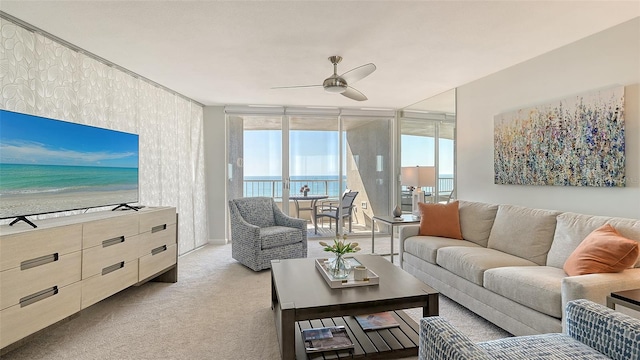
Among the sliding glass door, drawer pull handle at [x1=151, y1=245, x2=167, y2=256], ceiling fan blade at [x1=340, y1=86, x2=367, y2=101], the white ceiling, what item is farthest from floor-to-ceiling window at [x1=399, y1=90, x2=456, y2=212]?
drawer pull handle at [x1=151, y1=245, x2=167, y2=256]

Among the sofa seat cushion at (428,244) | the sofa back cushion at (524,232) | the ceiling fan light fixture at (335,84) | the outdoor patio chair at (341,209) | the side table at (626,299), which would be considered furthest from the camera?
the outdoor patio chair at (341,209)

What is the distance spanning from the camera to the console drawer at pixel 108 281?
2402 mm

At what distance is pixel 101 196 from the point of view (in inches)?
113

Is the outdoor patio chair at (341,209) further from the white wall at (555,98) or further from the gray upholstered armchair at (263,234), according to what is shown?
the white wall at (555,98)

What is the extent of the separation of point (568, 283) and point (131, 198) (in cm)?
359

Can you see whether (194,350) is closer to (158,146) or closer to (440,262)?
(440,262)

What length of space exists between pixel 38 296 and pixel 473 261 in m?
3.07

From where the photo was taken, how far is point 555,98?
3.01 meters

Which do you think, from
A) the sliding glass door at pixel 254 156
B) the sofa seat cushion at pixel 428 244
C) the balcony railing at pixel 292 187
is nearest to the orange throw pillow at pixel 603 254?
the sofa seat cushion at pixel 428 244

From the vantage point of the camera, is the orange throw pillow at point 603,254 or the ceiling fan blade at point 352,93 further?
the ceiling fan blade at point 352,93

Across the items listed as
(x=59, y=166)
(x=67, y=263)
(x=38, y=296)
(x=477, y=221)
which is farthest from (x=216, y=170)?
(x=477, y=221)

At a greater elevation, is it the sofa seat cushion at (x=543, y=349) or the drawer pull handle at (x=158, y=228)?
the drawer pull handle at (x=158, y=228)

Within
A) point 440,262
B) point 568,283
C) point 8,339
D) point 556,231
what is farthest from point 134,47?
point 556,231

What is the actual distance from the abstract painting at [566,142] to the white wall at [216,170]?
411cm
